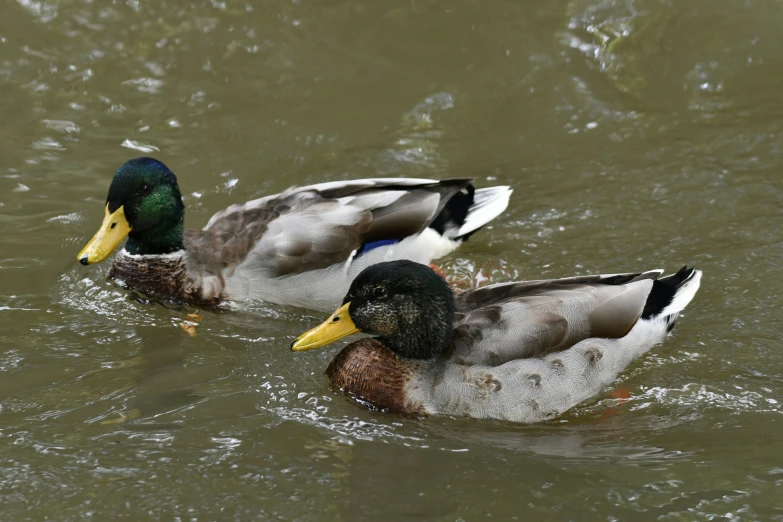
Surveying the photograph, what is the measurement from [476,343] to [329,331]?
83 centimetres

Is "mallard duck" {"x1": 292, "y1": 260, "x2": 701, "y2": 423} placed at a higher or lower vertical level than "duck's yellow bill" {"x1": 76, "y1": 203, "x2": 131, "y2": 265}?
lower

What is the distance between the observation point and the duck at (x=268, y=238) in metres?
7.11

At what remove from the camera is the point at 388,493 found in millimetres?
4977

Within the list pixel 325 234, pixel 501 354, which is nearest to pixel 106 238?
pixel 325 234

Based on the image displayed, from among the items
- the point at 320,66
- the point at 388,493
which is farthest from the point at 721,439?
the point at 320,66

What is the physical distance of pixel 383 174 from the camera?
8.93 meters

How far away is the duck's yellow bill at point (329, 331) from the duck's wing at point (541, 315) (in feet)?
2.03

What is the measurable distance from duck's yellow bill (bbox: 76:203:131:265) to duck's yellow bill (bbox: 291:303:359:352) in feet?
5.99

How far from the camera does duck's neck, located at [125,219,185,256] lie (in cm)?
737

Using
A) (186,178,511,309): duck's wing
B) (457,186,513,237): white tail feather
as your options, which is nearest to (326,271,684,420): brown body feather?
(186,178,511,309): duck's wing

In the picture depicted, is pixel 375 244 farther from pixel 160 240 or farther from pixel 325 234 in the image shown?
pixel 160 240

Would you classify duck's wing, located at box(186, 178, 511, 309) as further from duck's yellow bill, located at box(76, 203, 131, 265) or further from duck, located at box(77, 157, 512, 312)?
duck's yellow bill, located at box(76, 203, 131, 265)

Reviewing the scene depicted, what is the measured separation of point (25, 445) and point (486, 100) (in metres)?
5.74

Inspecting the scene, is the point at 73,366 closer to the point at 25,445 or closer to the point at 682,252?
the point at 25,445
